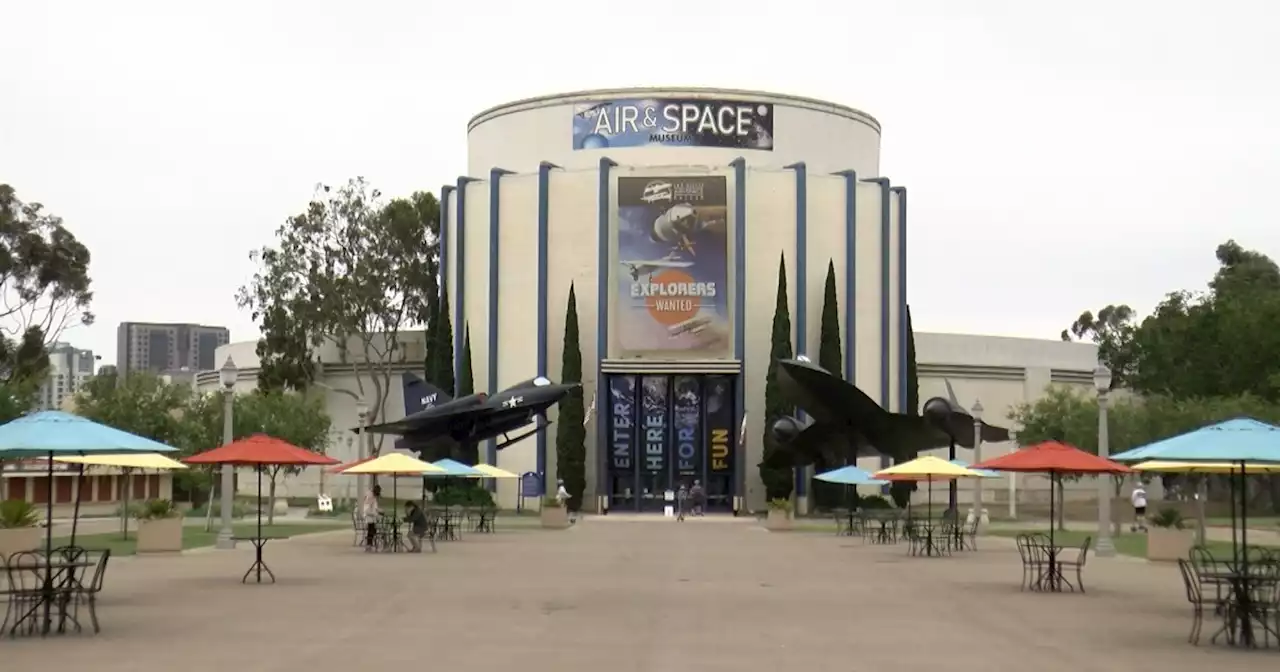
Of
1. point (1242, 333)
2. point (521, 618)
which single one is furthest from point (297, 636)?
point (1242, 333)

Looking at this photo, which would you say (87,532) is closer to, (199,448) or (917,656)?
(199,448)

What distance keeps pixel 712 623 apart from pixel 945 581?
29.3ft

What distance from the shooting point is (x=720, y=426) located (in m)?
67.0

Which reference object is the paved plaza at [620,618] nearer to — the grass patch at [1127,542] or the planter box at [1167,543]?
the planter box at [1167,543]

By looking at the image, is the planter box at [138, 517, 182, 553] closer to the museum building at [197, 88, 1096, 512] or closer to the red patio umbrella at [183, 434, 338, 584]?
the red patio umbrella at [183, 434, 338, 584]

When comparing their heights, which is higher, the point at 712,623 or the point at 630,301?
the point at 630,301

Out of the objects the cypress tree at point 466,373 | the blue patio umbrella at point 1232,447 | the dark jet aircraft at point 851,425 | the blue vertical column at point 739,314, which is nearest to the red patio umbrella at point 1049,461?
the blue patio umbrella at point 1232,447

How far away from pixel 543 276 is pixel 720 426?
982cm

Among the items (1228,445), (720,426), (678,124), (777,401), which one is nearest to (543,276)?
Result: (678,124)

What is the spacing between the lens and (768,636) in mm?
17453

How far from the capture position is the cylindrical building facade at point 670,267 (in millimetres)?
66500

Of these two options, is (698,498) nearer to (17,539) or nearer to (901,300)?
(901,300)

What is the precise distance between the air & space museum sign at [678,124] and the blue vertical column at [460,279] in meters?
5.62

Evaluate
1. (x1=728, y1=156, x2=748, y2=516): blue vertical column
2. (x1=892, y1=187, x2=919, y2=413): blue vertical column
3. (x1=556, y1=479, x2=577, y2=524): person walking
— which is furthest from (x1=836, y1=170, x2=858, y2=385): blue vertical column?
(x1=556, y1=479, x2=577, y2=524): person walking
